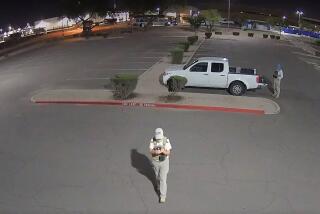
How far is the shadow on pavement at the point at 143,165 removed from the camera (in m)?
11.4

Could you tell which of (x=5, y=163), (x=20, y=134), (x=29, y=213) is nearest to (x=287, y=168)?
(x=29, y=213)

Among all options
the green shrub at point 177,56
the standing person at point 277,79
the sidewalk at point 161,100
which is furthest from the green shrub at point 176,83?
the green shrub at point 177,56

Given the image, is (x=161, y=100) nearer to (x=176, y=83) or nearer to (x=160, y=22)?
(x=176, y=83)

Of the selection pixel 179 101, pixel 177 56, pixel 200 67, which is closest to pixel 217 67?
pixel 200 67

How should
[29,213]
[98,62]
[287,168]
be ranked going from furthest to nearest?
[98,62] → [287,168] → [29,213]

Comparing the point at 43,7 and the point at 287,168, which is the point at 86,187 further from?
the point at 43,7

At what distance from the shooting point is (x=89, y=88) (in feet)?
72.8

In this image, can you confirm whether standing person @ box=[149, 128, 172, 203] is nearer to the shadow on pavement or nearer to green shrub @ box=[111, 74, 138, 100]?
the shadow on pavement

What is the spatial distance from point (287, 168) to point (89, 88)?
12839mm

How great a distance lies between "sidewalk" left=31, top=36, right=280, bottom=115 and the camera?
17859 mm

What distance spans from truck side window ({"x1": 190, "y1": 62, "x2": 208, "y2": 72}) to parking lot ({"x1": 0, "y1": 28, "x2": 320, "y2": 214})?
1.50 metres

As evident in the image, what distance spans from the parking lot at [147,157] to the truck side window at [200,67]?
150 centimetres

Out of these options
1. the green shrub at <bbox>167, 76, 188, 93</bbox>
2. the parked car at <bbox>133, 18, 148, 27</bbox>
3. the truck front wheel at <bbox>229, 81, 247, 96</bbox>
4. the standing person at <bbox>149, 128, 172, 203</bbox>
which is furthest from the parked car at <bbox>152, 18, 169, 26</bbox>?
the standing person at <bbox>149, 128, 172, 203</bbox>

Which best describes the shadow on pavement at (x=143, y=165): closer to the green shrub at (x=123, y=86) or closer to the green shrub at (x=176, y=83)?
the green shrub at (x=123, y=86)
